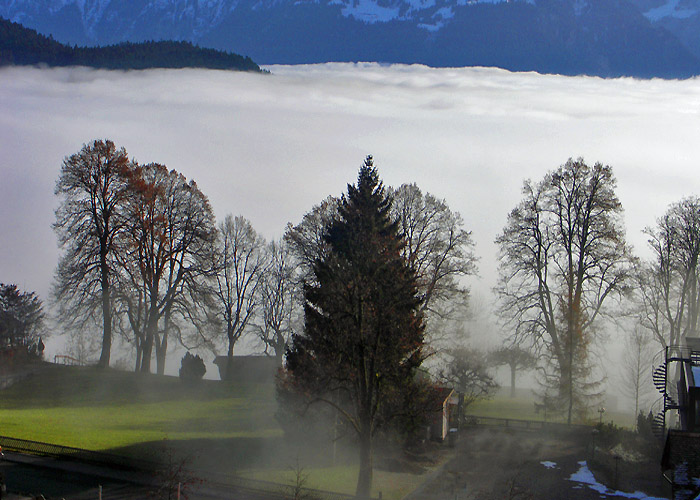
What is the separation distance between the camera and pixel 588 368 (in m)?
44.7

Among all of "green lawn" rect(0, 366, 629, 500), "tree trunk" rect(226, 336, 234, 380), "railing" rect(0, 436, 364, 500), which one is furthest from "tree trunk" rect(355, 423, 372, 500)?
"tree trunk" rect(226, 336, 234, 380)

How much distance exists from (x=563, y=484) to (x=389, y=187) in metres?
22.7

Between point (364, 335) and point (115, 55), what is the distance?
54267mm

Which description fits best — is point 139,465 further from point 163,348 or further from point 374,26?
point 374,26

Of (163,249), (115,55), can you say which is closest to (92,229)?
(163,249)

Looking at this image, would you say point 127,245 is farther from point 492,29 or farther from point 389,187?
point 492,29

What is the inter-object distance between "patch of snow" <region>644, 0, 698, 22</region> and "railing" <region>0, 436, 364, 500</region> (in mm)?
112707

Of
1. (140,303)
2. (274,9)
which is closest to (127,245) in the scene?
(140,303)

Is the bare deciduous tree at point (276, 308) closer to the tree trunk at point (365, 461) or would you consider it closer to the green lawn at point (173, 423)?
the green lawn at point (173, 423)

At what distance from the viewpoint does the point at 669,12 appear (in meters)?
116

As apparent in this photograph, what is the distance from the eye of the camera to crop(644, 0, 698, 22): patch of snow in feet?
372

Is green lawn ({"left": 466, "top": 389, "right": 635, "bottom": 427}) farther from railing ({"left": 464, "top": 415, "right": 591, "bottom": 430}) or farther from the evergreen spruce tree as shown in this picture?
the evergreen spruce tree

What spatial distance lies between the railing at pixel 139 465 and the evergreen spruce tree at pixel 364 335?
248cm

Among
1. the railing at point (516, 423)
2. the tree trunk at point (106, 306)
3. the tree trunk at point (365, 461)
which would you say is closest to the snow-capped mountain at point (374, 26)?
the railing at point (516, 423)
